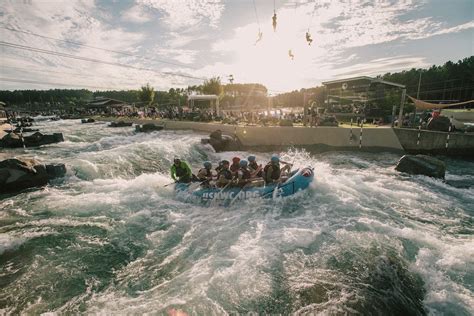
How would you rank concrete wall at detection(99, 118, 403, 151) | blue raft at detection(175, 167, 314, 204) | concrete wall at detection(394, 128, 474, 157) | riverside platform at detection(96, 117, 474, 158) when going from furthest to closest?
concrete wall at detection(99, 118, 403, 151) < riverside platform at detection(96, 117, 474, 158) < concrete wall at detection(394, 128, 474, 157) < blue raft at detection(175, 167, 314, 204)

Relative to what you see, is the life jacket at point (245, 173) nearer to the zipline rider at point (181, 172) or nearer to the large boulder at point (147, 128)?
the zipline rider at point (181, 172)

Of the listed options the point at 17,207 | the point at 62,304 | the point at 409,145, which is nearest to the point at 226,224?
the point at 62,304

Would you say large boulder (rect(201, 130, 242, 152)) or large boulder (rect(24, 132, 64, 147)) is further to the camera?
large boulder (rect(201, 130, 242, 152))

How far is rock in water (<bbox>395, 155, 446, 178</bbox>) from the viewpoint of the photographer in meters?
12.6

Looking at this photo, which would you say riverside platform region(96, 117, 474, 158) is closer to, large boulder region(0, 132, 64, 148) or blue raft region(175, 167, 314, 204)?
blue raft region(175, 167, 314, 204)

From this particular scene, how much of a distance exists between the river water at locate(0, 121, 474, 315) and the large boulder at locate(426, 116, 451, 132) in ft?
22.0

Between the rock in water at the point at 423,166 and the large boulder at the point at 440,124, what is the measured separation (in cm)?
569

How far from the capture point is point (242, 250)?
22.9ft

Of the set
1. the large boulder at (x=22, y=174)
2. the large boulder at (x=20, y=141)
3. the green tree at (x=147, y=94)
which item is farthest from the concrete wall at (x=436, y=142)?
the green tree at (x=147, y=94)

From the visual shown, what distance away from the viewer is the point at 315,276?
19.2 feet

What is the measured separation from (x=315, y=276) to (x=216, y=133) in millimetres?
16051

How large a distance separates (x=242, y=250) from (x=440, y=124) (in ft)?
57.0

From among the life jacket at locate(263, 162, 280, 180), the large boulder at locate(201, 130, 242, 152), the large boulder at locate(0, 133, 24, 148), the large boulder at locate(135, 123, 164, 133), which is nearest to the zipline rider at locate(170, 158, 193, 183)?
the life jacket at locate(263, 162, 280, 180)

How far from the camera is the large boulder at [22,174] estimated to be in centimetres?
1077
